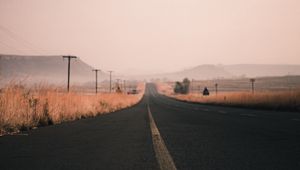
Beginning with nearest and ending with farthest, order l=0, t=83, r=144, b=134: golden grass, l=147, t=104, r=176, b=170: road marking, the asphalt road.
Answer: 1. l=147, t=104, r=176, b=170: road marking
2. the asphalt road
3. l=0, t=83, r=144, b=134: golden grass

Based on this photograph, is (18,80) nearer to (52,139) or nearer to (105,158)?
(52,139)

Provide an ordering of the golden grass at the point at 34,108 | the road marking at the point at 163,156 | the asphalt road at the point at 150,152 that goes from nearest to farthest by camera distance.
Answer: the road marking at the point at 163,156, the asphalt road at the point at 150,152, the golden grass at the point at 34,108

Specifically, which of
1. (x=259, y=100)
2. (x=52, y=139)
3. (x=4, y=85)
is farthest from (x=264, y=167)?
(x=259, y=100)

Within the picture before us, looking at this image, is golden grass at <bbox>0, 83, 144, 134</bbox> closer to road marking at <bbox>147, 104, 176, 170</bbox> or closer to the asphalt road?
the asphalt road

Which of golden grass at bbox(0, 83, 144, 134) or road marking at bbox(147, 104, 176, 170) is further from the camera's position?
golden grass at bbox(0, 83, 144, 134)

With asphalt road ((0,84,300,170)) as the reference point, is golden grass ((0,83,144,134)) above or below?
above

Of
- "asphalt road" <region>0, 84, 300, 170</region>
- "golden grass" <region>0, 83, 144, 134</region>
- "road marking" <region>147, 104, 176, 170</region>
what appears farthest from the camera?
"golden grass" <region>0, 83, 144, 134</region>

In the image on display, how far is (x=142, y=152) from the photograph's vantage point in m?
5.91

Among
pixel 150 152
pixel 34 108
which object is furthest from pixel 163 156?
pixel 34 108

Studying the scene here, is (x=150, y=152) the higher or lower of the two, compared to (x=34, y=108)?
lower

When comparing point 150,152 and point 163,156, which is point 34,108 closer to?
point 150,152

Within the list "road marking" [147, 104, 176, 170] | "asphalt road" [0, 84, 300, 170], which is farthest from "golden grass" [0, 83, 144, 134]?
"road marking" [147, 104, 176, 170]

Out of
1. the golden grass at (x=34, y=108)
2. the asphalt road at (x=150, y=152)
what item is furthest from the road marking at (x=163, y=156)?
the golden grass at (x=34, y=108)

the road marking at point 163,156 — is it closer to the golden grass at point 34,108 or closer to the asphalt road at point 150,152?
the asphalt road at point 150,152
